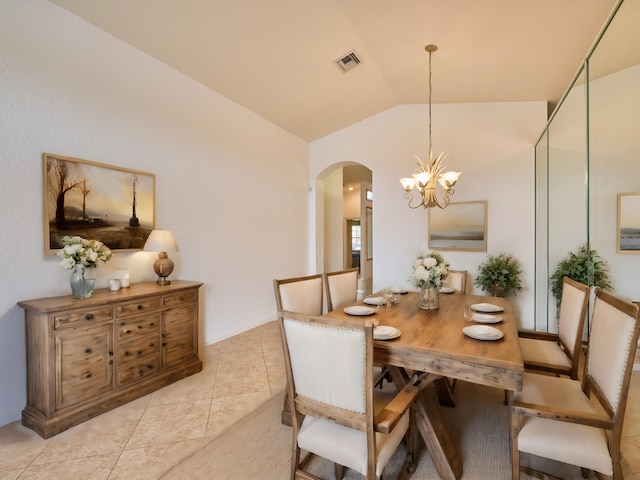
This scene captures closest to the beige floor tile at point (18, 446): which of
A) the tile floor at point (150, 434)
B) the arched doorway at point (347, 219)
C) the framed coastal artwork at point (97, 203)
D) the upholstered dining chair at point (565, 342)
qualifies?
the tile floor at point (150, 434)

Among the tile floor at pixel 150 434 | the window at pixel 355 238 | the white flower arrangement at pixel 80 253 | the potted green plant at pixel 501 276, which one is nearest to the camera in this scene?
the tile floor at pixel 150 434

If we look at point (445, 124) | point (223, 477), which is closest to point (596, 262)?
point (223, 477)

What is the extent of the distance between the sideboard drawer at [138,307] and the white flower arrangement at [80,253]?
0.39m

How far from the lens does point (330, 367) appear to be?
141cm

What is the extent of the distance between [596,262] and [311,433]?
237 centimetres

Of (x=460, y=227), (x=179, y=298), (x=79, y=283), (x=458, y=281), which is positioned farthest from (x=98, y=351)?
(x=460, y=227)

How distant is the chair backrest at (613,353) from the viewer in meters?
1.35

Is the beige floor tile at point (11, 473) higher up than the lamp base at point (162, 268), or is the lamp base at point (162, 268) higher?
the lamp base at point (162, 268)

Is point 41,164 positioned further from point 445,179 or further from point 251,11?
point 445,179

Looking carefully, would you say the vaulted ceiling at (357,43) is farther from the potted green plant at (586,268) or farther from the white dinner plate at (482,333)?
the white dinner plate at (482,333)

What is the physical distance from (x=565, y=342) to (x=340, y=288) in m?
1.82

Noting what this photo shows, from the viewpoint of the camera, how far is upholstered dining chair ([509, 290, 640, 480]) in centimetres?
136

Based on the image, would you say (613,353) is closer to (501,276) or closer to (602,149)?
(602,149)

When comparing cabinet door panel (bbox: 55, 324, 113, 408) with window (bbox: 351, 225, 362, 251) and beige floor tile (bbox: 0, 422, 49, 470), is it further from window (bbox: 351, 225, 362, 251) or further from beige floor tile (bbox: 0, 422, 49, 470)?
window (bbox: 351, 225, 362, 251)
